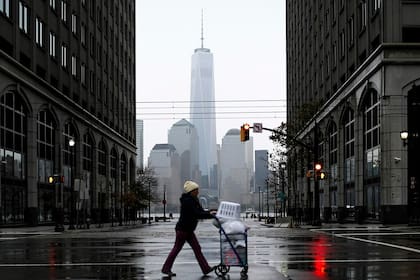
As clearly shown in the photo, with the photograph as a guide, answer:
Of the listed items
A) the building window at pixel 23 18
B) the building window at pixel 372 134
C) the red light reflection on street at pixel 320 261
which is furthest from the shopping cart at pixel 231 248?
the building window at pixel 23 18

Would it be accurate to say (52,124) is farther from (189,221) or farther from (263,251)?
(189,221)

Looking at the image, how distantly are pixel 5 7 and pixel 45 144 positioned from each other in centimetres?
1506

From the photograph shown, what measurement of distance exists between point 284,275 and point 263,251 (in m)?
7.46

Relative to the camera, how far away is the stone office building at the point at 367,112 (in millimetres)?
45844

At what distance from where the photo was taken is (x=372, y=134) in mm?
51312

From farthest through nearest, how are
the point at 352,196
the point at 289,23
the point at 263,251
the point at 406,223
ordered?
the point at 289,23, the point at 352,196, the point at 406,223, the point at 263,251

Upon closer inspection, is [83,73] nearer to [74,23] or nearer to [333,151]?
[74,23]

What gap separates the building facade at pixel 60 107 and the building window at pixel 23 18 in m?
0.08

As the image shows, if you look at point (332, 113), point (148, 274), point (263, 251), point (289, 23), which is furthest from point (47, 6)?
point (289, 23)

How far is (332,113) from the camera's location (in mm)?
68375

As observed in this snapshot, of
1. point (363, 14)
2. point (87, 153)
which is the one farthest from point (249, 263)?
point (87, 153)

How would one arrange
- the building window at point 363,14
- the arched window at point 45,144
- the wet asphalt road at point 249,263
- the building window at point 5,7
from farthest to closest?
the arched window at point 45,144, the building window at point 363,14, the building window at point 5,7, the wet asphalt road at point 249,263

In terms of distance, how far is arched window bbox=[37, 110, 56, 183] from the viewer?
57.7 meters

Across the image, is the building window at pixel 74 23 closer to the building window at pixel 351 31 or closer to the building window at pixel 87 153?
the building window at pixel 87 153
